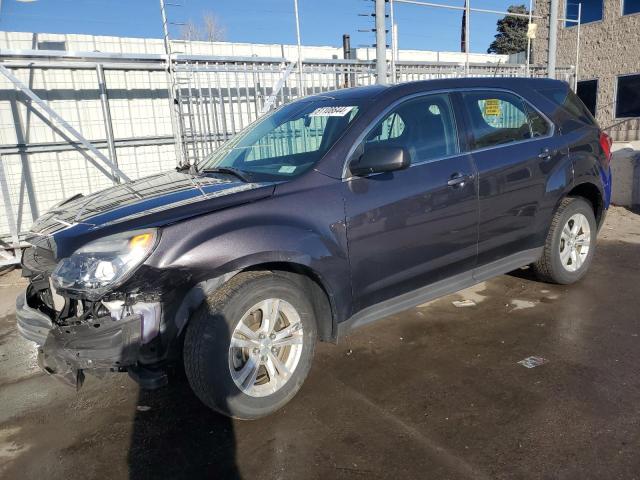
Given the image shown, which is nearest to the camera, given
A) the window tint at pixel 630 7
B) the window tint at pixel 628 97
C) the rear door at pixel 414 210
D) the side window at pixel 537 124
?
the rear door at pixel 414 210

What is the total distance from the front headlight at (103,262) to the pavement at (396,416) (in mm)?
965

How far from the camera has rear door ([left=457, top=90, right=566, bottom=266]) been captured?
3926 millimetres

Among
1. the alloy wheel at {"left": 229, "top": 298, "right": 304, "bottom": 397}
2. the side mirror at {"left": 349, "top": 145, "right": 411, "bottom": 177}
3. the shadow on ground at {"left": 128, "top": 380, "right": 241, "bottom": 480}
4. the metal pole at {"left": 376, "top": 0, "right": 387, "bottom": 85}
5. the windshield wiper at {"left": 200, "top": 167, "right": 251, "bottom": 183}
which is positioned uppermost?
the metal pole at {"left": 376, "top": 0, "right": 387, "bottom": 85}

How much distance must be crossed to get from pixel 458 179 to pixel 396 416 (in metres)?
1.69

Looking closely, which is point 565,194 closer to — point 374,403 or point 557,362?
point 557,362

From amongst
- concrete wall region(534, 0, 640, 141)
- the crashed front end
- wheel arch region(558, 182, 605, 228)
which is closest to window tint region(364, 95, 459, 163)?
wheel arch region(558, 182, 605, 228)

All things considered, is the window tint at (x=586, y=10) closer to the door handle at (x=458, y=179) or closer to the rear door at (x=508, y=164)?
the rear door at (x=508, y=164)

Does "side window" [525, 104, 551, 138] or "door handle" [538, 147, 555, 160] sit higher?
"side window" [525, 104, 551, 138]

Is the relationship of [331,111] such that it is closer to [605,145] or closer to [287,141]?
[287,141]

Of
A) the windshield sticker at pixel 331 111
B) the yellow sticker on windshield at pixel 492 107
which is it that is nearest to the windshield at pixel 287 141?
the windshield sticker at pixel 331 111

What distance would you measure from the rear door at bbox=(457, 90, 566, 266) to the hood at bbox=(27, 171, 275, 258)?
5.75ft

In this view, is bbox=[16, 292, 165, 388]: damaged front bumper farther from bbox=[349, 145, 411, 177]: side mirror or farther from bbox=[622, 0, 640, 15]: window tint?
bbox=[622, 0, 640, 15]: window tint

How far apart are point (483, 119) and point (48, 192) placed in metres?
6.23

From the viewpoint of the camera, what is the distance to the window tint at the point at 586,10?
17.8m
